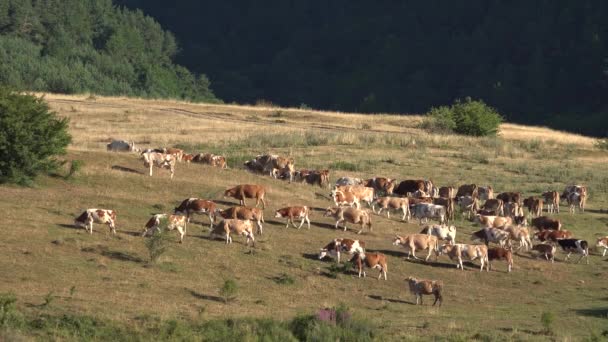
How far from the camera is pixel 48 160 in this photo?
39125 millimetres

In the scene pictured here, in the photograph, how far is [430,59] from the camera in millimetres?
171125

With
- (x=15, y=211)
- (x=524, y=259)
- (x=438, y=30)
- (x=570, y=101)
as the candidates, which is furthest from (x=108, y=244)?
(x=438, y=30)

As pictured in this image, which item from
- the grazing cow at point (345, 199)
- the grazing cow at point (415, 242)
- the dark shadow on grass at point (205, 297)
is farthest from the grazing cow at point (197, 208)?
the dark shadow on grass at point (205, 297)

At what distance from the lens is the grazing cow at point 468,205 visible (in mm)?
44094

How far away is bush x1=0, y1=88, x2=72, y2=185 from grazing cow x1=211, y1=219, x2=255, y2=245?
7.90m

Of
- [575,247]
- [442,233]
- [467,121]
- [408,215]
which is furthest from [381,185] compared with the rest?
[467,121]

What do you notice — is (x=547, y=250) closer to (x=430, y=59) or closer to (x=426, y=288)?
(x=426, y=288)

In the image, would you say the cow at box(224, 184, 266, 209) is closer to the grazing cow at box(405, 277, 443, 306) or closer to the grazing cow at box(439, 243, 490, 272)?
the grazing cow at box(439, 243, 490, 272)

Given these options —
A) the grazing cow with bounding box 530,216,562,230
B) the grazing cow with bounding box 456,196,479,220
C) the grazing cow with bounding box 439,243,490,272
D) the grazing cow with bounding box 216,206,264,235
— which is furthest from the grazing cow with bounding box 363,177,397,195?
the grazing cow with bounding box 439,243,490,272

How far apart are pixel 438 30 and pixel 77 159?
467ft

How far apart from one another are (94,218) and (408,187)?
17406 mm

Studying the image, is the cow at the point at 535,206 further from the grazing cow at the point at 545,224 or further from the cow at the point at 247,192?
the cow at the point at 247,192

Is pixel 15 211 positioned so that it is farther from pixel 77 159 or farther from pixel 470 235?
pixel 470 235

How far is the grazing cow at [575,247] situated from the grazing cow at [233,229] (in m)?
10.0
